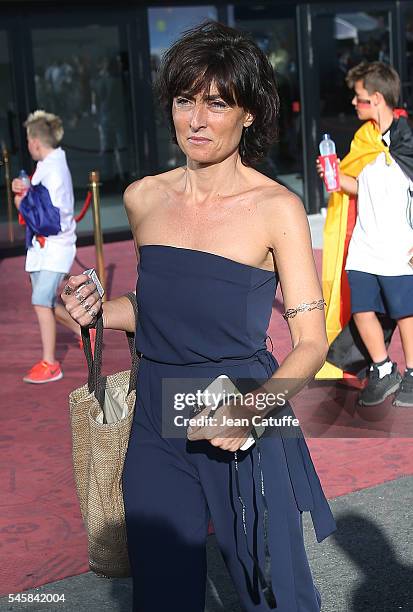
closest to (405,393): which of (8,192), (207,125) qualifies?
(207,125)

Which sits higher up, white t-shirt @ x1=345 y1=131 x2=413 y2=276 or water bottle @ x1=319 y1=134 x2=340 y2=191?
water bottle @ x1=319 y1=134 x2=340 y2=191

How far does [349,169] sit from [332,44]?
8.51 m

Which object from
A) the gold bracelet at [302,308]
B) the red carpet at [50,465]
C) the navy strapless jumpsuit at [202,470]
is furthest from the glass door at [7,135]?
the gold bracelet at [302,308]

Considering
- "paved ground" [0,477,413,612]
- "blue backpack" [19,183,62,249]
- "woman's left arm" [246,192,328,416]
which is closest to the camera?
"woman's left arm" [246,192,328,416]

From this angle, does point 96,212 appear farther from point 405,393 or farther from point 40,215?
point 405,393

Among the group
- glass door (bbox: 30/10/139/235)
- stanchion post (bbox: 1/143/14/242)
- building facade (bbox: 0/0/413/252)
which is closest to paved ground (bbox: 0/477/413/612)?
building facade (bbox: 0/0/413/252)

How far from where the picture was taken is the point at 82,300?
2988 mm

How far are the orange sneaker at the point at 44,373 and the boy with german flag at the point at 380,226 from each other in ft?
7.34

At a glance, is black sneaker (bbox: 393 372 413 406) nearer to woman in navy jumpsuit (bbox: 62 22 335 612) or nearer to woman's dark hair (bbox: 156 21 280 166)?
woman in navy jumpsuit (bbox: 62 22 335 612)

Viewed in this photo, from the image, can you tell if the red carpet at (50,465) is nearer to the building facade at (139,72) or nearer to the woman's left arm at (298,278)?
the woman's left arm at (298,278)

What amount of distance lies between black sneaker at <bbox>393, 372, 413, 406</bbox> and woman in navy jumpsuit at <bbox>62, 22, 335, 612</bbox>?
12.2 ft

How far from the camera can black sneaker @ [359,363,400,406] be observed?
6688 millimetres

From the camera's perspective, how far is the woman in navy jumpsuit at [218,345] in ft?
9.41

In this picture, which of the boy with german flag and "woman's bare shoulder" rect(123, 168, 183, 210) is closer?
"woman's bare shoulder" rect(123, 168, 183, 210)
